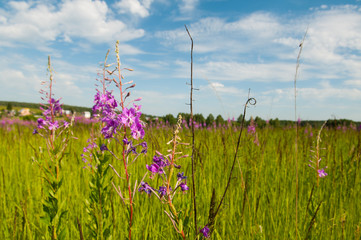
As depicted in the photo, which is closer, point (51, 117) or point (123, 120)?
point (123, 120)

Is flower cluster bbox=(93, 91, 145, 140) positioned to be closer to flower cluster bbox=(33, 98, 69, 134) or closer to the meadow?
the meadow

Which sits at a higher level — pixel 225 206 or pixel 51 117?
pixel 51 117

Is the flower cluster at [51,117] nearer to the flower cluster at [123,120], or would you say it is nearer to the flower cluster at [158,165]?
the flower cluster at [123,120]

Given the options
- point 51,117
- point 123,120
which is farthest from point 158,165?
point 51,117

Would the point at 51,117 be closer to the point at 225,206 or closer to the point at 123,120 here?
the point at 123,120

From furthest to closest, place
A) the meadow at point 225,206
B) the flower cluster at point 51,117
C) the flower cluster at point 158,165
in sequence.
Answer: the meadow at point 225,206 < the flower cluster at point 51,117 < the flower cluster at point 158,165

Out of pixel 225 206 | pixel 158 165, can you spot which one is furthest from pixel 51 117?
pixel 225 206

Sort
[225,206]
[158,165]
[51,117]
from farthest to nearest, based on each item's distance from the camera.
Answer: [51,117]
[225,206]
[158,165]

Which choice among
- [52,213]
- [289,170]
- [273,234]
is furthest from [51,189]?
[289,170]

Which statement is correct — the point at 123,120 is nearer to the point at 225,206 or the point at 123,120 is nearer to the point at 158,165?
the point at 158,165

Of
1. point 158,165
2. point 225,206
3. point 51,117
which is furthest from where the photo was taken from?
point 51,117

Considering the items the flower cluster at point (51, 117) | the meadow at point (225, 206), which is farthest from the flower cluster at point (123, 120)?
the flower cluster at point (51, 117)

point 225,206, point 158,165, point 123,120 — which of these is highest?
point 123,120

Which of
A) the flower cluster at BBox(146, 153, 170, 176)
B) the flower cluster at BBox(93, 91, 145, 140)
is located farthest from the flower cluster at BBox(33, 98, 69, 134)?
the flower cluster at BBox(146, 153, 170, 176)
